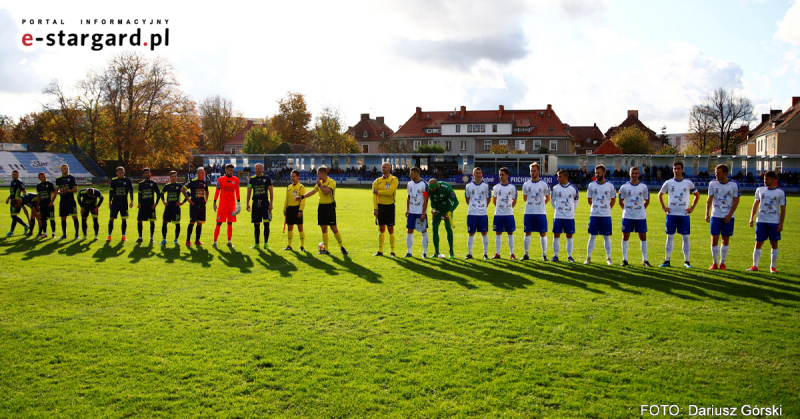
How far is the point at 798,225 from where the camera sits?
1698 centimetres

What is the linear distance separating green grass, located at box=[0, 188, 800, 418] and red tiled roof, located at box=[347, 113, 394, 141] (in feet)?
268

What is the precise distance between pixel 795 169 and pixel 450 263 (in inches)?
2095

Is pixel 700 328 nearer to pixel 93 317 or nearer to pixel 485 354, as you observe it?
pixel 485 354

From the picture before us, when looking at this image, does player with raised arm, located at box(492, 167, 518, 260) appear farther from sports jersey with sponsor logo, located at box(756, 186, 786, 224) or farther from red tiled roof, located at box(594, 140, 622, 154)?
red tiled roof, located at box(594, 140, 622, 154)

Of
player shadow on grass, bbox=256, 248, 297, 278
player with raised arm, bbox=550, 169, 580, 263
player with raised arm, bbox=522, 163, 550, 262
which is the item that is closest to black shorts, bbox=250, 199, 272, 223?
player shadow on grass, bbox=256, 248, 297, 278

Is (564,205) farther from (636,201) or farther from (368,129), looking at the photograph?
(368,129)

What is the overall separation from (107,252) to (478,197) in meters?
8.70

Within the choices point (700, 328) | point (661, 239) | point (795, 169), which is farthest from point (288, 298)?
point (795, 169)

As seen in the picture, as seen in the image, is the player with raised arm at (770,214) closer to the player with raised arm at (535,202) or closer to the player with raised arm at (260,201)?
the player with raised arm at (535,202)

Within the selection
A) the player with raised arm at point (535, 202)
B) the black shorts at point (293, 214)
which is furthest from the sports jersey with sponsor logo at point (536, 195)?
the black shorts at point (293, 214)

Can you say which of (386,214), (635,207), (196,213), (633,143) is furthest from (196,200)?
(633,143)

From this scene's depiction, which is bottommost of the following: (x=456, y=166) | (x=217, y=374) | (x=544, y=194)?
(x=217, y=374)

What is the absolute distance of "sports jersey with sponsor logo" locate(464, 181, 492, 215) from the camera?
416 inches

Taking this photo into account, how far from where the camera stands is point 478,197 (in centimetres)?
1057
